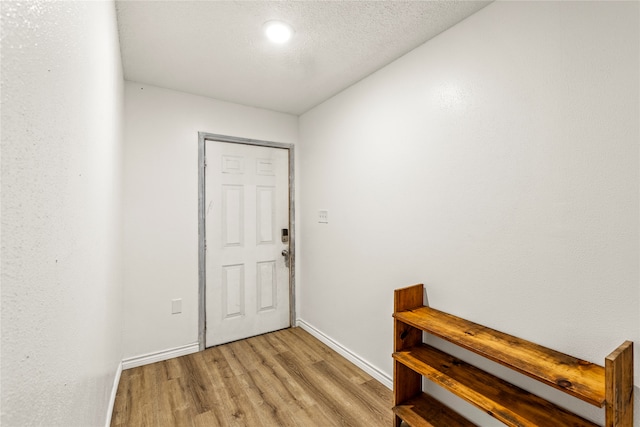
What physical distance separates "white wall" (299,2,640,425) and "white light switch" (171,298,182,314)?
1.57 metres

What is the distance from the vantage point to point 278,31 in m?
1.77

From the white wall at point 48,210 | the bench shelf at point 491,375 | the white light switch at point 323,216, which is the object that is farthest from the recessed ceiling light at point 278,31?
the bench shelf at point 491,375

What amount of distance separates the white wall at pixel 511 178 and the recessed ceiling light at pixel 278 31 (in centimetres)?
79

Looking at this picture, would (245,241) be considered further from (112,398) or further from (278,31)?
(278,31)

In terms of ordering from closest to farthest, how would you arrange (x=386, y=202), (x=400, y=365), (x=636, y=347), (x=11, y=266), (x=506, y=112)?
(x=11, y=266) < (x=636, y=347) < (x=506, y=112) < (x=400, y=365) < (x=386, y=202)

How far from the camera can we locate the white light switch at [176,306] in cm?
263

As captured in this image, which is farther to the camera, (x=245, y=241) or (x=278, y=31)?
(x=245, y=241)

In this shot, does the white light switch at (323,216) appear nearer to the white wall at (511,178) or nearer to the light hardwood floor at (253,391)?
the white wall at (511,178)

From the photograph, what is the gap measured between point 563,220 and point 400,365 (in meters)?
1.18

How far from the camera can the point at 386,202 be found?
2191 millimetres

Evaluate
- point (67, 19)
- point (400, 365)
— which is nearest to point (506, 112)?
point (400, 365)

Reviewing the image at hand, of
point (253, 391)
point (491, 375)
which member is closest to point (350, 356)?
point (253, 391)

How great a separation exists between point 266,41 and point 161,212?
64.8 inches

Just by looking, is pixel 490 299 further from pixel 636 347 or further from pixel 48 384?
pixel 48 384
